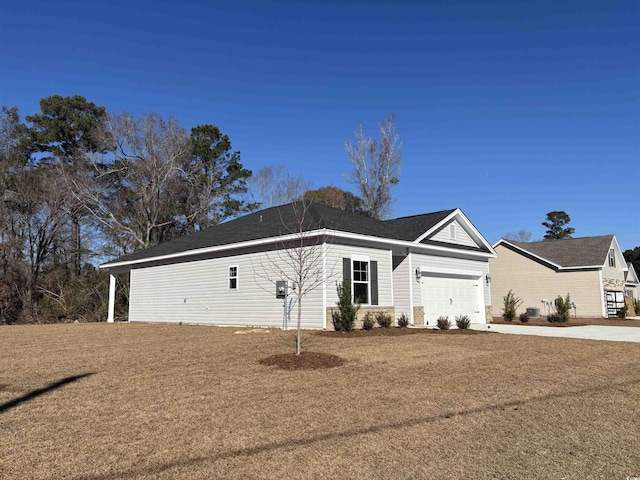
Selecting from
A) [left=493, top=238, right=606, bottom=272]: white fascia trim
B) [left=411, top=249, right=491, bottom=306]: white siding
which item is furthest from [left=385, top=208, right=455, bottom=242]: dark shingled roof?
[left=493, top=238, right=606, bottom=272]: white fascia trim

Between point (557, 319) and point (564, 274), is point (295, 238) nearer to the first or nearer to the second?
point (557, 319)

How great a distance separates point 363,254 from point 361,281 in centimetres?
92

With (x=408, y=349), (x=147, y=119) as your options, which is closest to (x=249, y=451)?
(x=408, y=349)

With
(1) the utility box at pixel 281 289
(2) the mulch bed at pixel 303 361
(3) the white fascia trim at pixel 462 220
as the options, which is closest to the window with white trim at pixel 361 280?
(1) the utility box at pixel 281 289

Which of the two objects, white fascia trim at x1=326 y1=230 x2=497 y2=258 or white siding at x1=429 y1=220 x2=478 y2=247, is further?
white siding at x1=429 y1=220 x2=478 y2=247

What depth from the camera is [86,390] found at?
631 cm

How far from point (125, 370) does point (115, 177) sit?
90.1ft

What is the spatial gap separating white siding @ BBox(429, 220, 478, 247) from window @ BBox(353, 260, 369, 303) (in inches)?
177

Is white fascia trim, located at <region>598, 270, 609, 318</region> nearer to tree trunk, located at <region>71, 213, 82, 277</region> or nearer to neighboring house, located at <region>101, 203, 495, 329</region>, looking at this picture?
neighboring house, located at <region>101, 203, 495, 329</region>

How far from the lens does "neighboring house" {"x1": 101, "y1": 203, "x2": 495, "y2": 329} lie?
14570 mm

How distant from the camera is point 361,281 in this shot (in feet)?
49.5

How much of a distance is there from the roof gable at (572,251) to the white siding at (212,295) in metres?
20.4

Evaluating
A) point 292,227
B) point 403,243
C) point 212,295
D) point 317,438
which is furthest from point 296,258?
point 317,438

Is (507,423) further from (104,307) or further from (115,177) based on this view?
(115,177)
